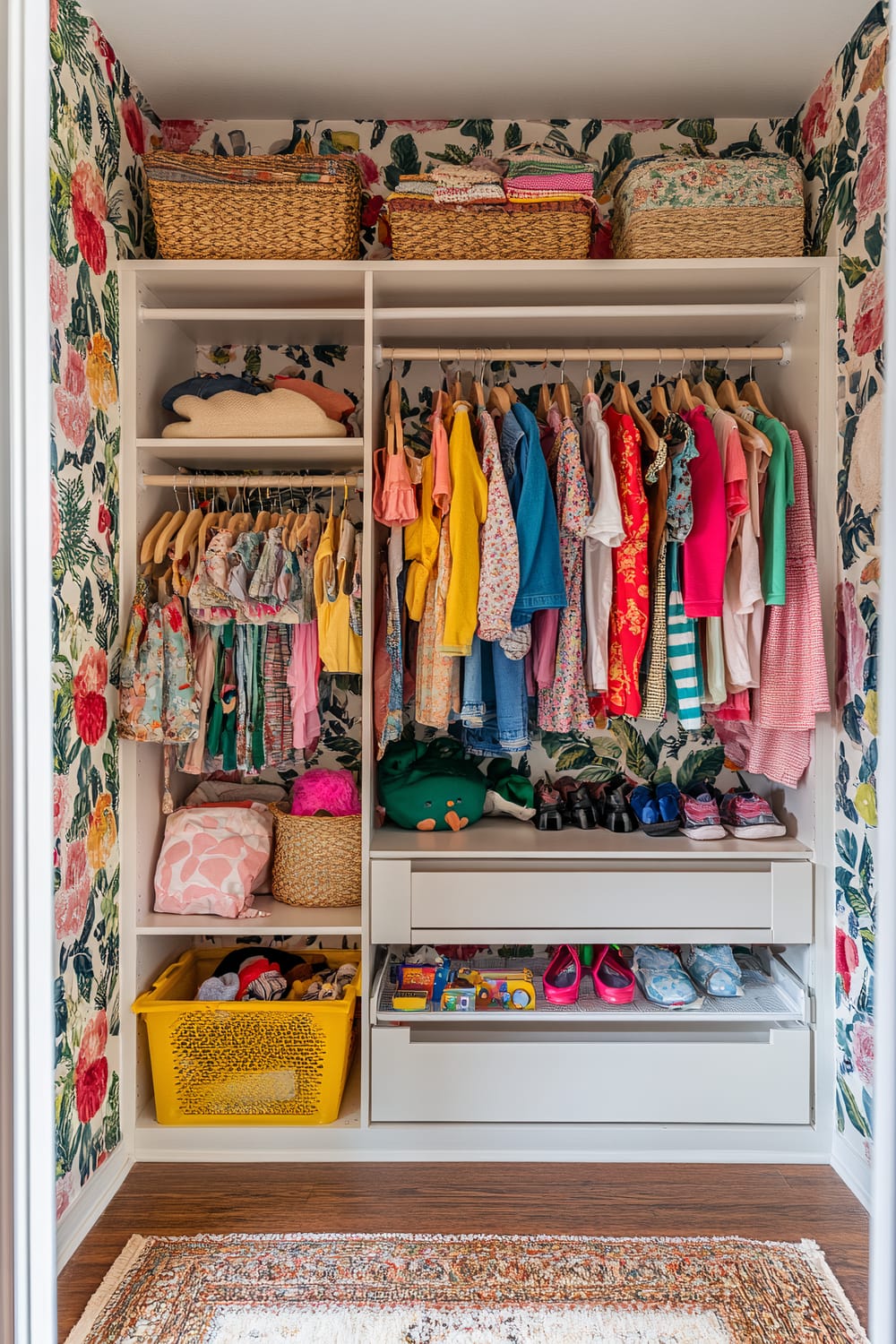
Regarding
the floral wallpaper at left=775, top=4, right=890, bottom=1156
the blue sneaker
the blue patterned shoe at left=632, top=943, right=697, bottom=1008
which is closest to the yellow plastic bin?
the blue patterned shoe at left=632, top=943, right=697, bottom=1008

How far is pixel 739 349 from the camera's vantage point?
247 cm

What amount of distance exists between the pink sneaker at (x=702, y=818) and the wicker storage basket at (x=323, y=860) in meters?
0.96

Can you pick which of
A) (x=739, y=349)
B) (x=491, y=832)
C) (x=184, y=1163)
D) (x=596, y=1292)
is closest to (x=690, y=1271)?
(x=596, y=1292)

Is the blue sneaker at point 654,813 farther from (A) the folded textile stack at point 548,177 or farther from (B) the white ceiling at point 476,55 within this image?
(B) the white ceiling at point 476,55

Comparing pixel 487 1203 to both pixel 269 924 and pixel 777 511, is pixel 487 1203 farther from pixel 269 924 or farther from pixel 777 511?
pixel 777 511

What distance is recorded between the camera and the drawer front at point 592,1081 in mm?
2332

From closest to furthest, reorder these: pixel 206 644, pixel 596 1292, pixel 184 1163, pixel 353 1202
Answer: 1. pixel 596 1292
2. pixel 353 1202
3. pixel 184 1163
4. pixel 206 644

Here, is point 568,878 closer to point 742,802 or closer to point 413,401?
point 742,802

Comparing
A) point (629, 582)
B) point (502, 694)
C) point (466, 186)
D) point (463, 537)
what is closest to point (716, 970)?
point (502, 694)

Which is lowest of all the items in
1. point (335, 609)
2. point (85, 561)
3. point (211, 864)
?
point (211, 864)

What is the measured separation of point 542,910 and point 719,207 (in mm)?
1940

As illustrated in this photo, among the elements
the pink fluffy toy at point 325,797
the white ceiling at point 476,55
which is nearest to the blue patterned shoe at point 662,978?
the pink fluffy toy at point 325,797

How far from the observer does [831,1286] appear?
1869 mm

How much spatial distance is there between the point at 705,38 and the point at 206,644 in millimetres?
2090
